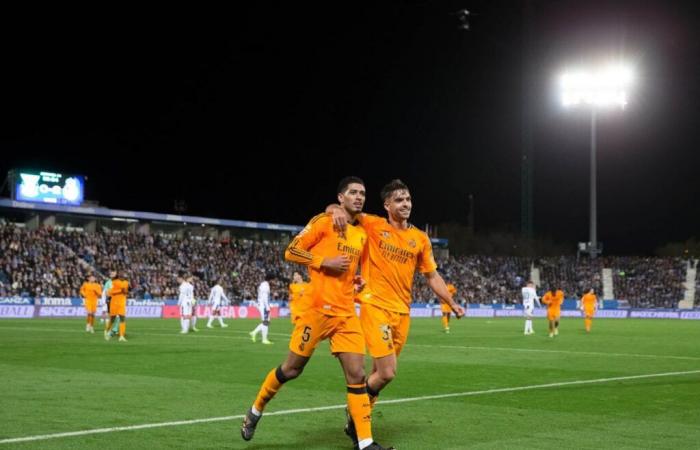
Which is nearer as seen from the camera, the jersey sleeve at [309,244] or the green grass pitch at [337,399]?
the jersey sleeve at [309,244]

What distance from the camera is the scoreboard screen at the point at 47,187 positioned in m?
61.0

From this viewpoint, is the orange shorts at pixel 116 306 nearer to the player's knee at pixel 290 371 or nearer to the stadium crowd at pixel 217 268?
the player's knee at pixel 290 371

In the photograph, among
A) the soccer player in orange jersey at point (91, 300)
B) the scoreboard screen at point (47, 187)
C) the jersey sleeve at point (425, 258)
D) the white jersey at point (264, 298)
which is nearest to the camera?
the jersey sleeve at point (425, 258)

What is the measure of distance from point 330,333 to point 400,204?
5.25 ft

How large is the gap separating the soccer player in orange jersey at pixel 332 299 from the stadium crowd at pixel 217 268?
132ft

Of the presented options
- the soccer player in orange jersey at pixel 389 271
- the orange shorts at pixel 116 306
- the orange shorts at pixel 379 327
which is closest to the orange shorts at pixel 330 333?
the orange shorts at pixel 379 327

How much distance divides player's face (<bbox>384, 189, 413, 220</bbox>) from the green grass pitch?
7.42ft

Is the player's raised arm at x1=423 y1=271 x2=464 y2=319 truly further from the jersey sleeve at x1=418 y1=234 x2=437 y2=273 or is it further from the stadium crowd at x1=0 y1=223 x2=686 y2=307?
the stadium crowd at x1=0 y1=223 x2=686 y2=307

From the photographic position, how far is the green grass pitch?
28.5 feet

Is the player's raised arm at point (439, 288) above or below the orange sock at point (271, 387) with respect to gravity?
above

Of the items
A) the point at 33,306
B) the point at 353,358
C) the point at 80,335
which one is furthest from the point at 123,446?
the point at 33,306

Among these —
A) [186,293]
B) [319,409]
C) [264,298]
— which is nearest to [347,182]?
[319,409]

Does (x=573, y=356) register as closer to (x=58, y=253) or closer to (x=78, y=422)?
(x=78, y=422)

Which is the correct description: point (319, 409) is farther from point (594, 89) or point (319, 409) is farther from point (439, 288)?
point (594, 89)
